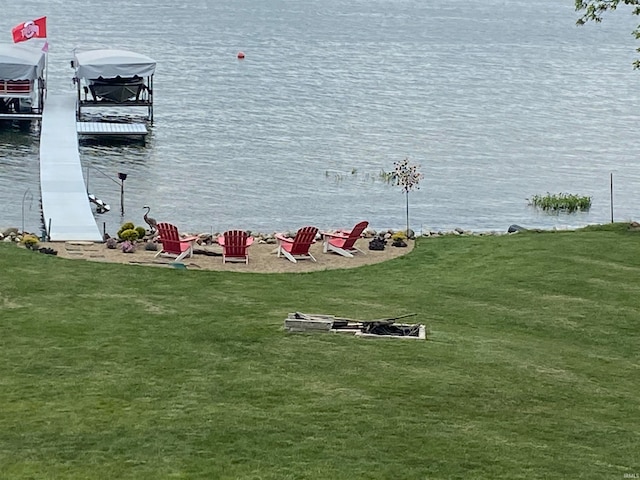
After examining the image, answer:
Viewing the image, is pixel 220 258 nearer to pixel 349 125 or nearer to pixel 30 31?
pixel 30 31

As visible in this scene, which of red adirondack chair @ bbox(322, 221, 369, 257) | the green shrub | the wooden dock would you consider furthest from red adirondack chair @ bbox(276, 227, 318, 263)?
the wooden dock

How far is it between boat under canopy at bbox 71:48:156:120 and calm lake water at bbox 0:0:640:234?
316cm

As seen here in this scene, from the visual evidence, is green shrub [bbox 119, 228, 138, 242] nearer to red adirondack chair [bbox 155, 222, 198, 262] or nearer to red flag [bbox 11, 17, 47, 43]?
red adirondack chair [bbox 155, 222, 198, 262]

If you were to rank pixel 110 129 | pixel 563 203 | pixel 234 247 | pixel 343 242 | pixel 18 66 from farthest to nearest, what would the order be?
1. pixel 18 66
2. pixel 110 129
3. pixel 563 203
4. pixel 343 242
5. pixel 234 247

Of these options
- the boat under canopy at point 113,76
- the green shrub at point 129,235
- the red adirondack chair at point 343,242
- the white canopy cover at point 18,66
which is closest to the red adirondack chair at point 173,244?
the green shrub at point 129,235

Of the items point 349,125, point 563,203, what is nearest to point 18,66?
point 349,125

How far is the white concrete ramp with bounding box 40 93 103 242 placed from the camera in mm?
32375

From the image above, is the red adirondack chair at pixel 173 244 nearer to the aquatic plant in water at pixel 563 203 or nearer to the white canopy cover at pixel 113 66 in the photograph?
the aquatic plant in water at pixel 563 203

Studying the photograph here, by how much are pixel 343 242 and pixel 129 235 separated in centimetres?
563

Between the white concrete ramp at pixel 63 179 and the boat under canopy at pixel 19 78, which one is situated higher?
the boat under canopy at pixel 19 78

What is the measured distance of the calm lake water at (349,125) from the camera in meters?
44.2

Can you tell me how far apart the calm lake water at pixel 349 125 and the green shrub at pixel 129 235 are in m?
6.72

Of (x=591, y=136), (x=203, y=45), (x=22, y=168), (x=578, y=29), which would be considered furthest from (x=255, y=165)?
(x=578, y=29)

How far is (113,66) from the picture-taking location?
2244 inches
